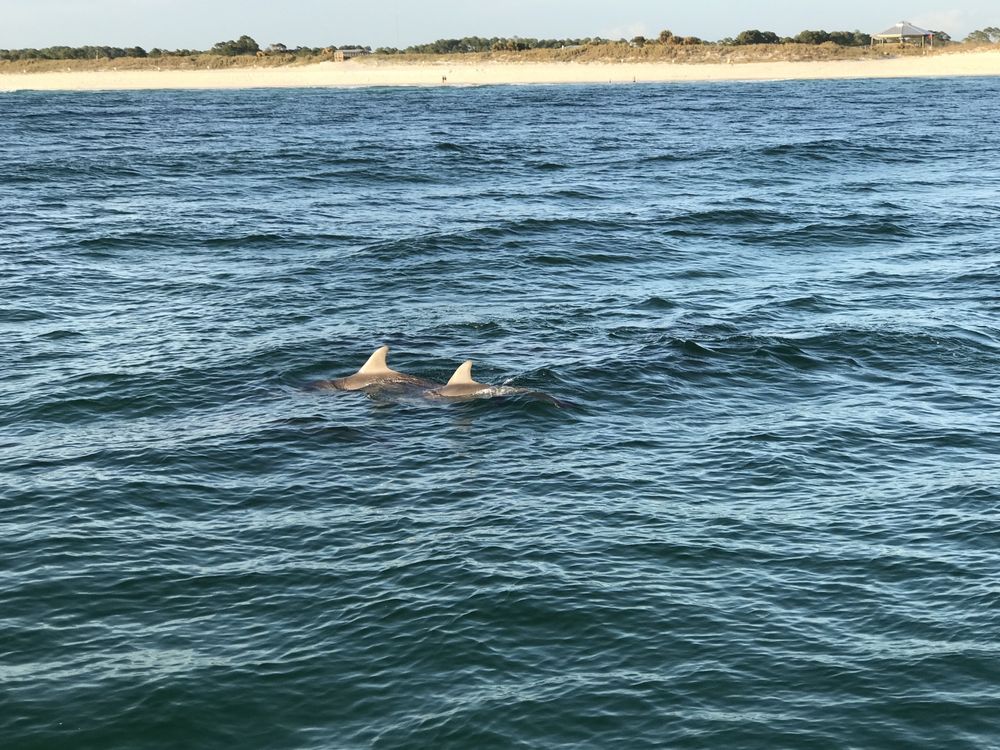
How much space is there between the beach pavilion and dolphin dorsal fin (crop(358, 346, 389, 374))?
566 feet

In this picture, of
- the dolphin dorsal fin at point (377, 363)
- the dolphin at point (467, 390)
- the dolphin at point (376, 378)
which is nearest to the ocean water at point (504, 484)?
the dolphin at point (467, 390)

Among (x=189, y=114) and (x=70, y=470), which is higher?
(x=189, y=114)

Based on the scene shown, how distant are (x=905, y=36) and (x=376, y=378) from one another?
174198 millimetres

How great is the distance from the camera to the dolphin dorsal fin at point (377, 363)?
22.2 m

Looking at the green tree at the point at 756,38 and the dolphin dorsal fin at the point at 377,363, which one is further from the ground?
the green tree at the point at 756,38

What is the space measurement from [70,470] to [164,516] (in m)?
2.59

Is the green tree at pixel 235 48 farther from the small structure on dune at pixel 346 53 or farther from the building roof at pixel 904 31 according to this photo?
the building roof at pixel 904 31

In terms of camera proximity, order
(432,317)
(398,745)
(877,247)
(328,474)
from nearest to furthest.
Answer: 1. (398,745)
2. (328,474)
3. (432,317)
4. (877,247)

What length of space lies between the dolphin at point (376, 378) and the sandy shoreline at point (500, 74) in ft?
402

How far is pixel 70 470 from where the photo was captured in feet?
61.4

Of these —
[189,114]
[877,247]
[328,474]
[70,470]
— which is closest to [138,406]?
[70,470]

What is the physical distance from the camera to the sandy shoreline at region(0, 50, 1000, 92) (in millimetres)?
142625

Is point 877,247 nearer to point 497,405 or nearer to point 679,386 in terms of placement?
point 679,386

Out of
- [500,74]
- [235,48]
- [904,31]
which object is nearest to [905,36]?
[904,31]
